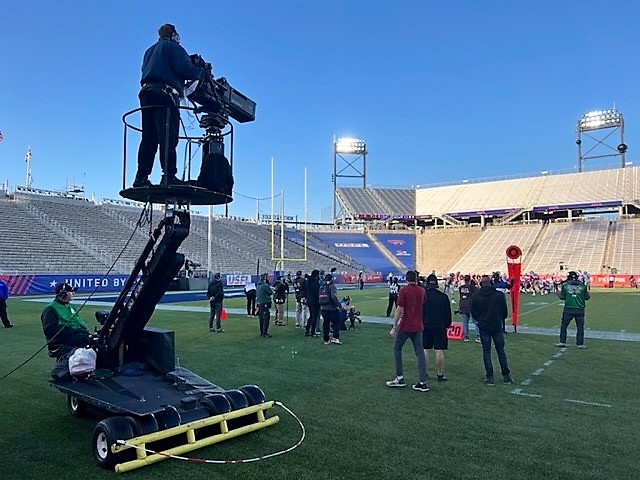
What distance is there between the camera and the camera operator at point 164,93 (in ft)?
17.2

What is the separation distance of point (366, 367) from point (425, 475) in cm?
521

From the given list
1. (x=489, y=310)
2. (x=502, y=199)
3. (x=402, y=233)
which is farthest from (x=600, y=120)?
(x=489, y=310)

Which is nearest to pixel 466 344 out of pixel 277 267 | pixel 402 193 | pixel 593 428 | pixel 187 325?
pixel 593 428

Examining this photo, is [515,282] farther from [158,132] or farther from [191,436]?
[158,132]

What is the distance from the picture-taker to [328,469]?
4.79 m

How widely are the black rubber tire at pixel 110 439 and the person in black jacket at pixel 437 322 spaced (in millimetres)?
5048

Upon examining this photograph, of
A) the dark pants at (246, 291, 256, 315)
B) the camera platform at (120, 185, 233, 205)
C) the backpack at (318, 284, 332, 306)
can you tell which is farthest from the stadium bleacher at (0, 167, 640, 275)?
the camera platform at (120, 185, 233, 205)

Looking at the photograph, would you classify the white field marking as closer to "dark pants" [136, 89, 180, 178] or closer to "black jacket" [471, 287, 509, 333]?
"black jacket" [471, 287, 509, 333]

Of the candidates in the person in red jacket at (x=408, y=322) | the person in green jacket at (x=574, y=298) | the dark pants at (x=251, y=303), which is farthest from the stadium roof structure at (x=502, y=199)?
the person in red jacket at (x=408, y=322)

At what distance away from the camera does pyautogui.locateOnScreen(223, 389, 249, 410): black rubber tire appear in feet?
19.1

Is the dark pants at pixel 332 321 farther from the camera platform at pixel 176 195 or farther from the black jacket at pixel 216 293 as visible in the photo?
the camera platform at pixel 176 195

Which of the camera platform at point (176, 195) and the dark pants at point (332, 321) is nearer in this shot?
the camera platform at point (176, 195)

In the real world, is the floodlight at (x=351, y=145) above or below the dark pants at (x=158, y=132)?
above

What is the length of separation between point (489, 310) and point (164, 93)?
6.13 m
